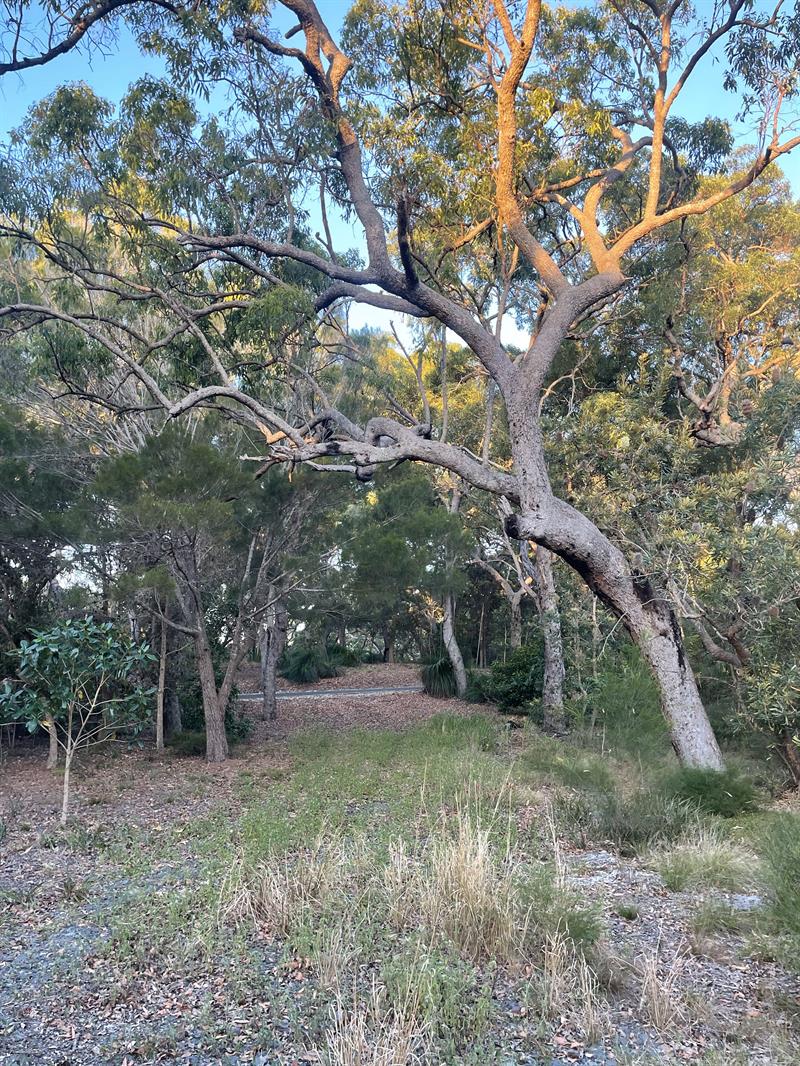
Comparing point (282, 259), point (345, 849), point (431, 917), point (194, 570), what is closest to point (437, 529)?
point (194, 570)

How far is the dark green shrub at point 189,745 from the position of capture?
1220cm

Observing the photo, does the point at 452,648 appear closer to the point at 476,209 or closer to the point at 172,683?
the point at 172,683

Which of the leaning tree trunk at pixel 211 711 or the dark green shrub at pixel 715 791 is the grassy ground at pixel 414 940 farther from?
the leaning tree trunk at pixel 211 711

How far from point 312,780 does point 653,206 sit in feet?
24.4

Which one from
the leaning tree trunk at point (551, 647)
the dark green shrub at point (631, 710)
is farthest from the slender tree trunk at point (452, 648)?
the dark green shrub at point (631, 710)

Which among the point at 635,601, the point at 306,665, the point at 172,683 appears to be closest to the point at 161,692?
the point at 172,683

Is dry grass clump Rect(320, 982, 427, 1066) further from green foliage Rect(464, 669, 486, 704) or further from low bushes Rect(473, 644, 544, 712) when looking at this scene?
green foliage Rect(464, 669, 486, 704)

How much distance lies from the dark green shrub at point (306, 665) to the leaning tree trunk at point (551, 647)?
11.3m

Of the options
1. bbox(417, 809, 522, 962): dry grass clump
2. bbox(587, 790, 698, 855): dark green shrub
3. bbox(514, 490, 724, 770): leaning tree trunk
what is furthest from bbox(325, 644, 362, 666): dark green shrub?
bbox(417, 809, 522, 962): dry grass clump

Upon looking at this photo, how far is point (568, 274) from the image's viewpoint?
13.0 meters

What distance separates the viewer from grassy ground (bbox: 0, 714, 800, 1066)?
3.06 m

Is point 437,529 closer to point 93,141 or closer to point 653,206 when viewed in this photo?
point 653,206

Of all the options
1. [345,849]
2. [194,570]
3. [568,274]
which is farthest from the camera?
[568,274]

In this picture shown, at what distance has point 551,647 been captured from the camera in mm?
13578
